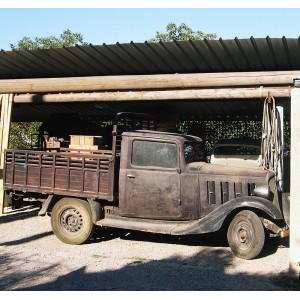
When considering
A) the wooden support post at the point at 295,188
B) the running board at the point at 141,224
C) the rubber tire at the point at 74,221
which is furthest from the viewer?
the rubber tire at the point at 74,221

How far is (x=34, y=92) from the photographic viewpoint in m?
7.10

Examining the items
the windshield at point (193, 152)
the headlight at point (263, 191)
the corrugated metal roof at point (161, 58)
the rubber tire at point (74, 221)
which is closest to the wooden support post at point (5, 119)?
the corrugated metal roof at point (161, 58)

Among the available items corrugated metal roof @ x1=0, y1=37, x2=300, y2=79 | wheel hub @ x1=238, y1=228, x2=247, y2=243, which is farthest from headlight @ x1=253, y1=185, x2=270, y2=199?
corrugated metal roof @ x1=0, y1=37, x2=300, y2=79

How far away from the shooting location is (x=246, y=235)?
5.65 m

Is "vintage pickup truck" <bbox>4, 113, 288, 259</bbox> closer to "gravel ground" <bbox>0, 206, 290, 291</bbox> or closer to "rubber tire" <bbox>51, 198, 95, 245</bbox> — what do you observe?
"rubber tire" <bbox>51, 198, 95, 245</bbox>

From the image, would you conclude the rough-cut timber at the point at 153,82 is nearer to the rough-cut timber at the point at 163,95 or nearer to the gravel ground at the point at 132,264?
the rough-cut timber at the point at 163,95

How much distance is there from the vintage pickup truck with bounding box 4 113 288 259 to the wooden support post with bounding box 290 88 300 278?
60 cm

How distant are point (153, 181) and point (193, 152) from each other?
955 mm

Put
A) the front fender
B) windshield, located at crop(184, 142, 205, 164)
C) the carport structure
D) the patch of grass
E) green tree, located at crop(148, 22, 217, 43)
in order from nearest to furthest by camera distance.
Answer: the patch of grass < the front fender < the carport structure < windshield, located at crop(184, 142, 205, 164) < green tree, located at crop(148, 22, 217, 43)

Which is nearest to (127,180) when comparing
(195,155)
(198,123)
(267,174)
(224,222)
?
(195,155)

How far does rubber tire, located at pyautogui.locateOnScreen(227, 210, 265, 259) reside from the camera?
5.54m

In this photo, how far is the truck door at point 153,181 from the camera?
626cm

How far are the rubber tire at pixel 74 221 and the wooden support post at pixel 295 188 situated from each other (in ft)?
10.8

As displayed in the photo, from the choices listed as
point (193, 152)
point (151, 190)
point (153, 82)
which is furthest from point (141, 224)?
point (153, 82)
